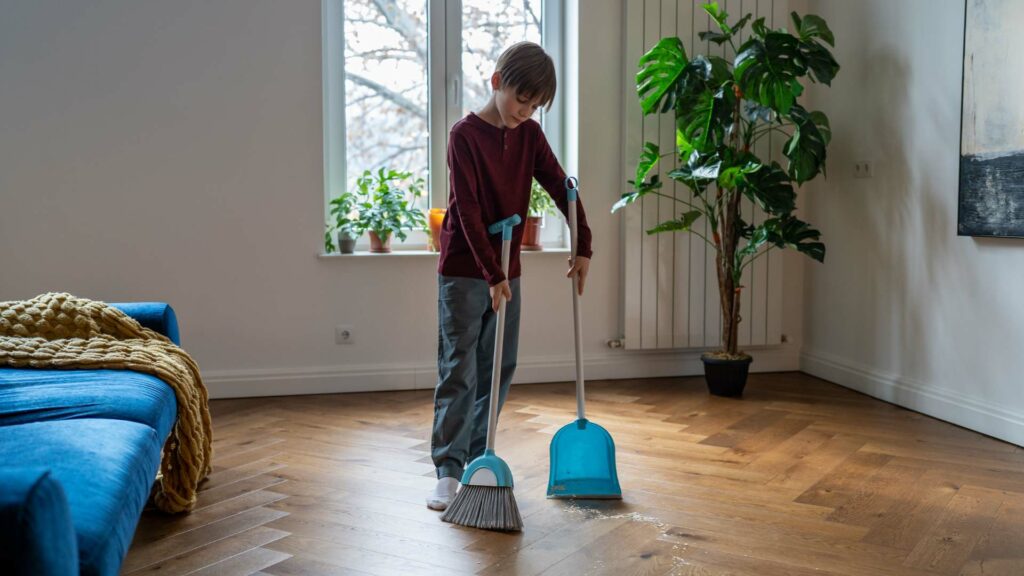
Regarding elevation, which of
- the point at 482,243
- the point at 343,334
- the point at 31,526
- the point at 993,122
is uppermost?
the point at 993,122

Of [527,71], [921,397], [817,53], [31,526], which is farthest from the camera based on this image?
[817,53]

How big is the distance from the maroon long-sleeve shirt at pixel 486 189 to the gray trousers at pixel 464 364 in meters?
0.06

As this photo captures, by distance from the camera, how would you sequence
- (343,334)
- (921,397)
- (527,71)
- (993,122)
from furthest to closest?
(343,334) < (921,397) < (993,122) < (527,71)

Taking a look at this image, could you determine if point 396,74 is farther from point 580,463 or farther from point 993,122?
point 993,122

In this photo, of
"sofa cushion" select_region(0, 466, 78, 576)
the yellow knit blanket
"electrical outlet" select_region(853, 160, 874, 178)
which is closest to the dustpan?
the yellow knit blanket

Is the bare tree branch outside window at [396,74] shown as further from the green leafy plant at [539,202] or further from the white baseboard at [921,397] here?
the white baseboard at [921,397]

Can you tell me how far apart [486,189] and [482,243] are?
0.19m

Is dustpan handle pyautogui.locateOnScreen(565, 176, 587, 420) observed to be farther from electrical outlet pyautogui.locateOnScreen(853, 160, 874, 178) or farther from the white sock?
electrical outlet pyautogui.locateOnScreen(853, 160, 874, 178)

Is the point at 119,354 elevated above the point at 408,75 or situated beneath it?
situated beneath

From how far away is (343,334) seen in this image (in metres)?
3.92

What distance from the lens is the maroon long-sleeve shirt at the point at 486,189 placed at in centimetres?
225

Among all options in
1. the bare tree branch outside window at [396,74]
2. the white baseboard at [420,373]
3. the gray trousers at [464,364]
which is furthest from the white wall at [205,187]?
the gray trousers at [464,364]

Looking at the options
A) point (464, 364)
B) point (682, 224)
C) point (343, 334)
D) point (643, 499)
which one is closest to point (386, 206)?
point (343, 334)

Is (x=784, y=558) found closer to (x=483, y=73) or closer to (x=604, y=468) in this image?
(x=604, y=468)
